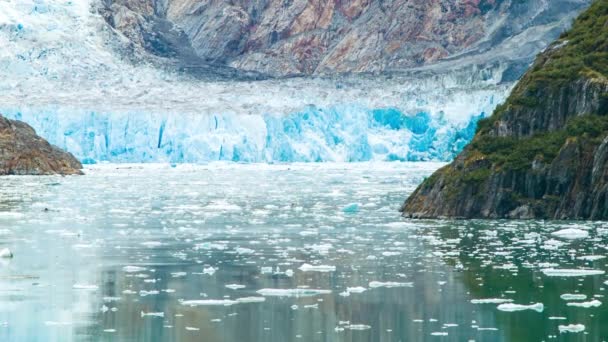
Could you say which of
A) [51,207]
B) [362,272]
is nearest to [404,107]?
[51,207]

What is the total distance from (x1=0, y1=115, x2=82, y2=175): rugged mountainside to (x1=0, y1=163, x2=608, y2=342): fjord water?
21.7 metres

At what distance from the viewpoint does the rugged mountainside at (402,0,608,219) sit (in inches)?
963

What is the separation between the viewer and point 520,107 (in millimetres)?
26391

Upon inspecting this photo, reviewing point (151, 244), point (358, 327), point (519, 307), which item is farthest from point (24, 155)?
point (358, 327)

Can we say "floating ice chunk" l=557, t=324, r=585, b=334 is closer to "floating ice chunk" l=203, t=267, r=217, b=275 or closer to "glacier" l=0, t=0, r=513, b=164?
"floating ice chunk" l=203, t=267, r=217, b=275

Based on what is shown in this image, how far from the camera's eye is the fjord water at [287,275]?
12.8 m

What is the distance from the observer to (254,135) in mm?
63250

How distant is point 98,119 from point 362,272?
48270mm

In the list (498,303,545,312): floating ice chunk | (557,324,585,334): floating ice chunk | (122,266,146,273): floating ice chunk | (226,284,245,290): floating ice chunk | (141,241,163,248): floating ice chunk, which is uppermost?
(141,241,163,248): floating ice chunk

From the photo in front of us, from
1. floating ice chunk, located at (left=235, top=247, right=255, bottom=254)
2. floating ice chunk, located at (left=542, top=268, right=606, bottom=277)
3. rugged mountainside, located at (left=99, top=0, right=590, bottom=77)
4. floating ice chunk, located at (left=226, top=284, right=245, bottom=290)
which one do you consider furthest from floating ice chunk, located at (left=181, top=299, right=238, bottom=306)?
rugged mountainside, located at (left=99, top=0, right=590, bottom=77)

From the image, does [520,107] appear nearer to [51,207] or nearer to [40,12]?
[51,207]

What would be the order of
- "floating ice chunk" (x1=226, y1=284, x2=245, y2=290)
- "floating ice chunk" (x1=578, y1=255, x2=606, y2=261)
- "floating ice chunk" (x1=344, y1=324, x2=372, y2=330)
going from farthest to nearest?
"floating ice chunk" (x1=578, y1=255, x2=606, y2=261) < "floating ice chunk" (x1=226, y1=284, x2=245, y2=290) < "floating ice chunk" (x1=344, y1=324, x2=372, y2=330)

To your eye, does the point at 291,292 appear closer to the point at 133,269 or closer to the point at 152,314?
the point at 152,314

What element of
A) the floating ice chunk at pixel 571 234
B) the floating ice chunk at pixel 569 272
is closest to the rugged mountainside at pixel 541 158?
the floating ice chunk at pixel 571 234
